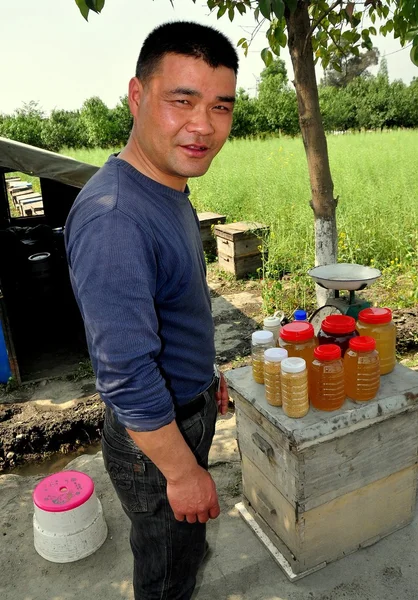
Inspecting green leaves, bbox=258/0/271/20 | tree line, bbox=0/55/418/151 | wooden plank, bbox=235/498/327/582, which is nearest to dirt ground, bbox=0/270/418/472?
wooden plank, bbox=235/498/327/582

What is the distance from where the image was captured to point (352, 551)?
7.72 ft

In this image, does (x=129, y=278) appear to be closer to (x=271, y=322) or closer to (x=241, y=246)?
(x=271, y=322)

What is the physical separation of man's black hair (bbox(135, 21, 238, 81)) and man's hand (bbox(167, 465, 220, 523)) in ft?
4.02

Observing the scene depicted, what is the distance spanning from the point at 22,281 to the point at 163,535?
5.27 meters

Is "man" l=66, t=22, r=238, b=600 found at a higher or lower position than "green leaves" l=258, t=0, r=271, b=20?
lower

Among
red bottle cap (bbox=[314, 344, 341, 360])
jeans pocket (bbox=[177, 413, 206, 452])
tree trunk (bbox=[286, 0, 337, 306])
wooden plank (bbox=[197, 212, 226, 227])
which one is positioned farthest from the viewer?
wooden plank (bbox=[197, 212, 226, 227])

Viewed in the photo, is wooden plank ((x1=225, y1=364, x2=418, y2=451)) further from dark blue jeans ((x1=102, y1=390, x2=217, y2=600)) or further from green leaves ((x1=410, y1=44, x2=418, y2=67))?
green leaves ((x1=410, y1=44, x2=418, y2=67))

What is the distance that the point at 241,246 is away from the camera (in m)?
6.84

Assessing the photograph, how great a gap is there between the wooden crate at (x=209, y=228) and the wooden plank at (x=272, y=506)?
5532 mm

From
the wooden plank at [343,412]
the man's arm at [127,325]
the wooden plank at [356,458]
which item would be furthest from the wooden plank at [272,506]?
the man's arm at [127,325]

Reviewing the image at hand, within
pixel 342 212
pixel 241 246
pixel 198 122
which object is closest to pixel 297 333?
pixel 198 122

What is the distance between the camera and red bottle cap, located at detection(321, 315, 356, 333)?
209 cm

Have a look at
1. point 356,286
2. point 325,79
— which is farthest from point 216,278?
point 325,79

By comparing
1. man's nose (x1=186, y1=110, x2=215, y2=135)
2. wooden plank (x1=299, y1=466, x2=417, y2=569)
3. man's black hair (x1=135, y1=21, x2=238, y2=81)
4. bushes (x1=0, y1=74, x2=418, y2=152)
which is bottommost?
wooden plank (x1=299, y1=466, x2=417, y2=569)
